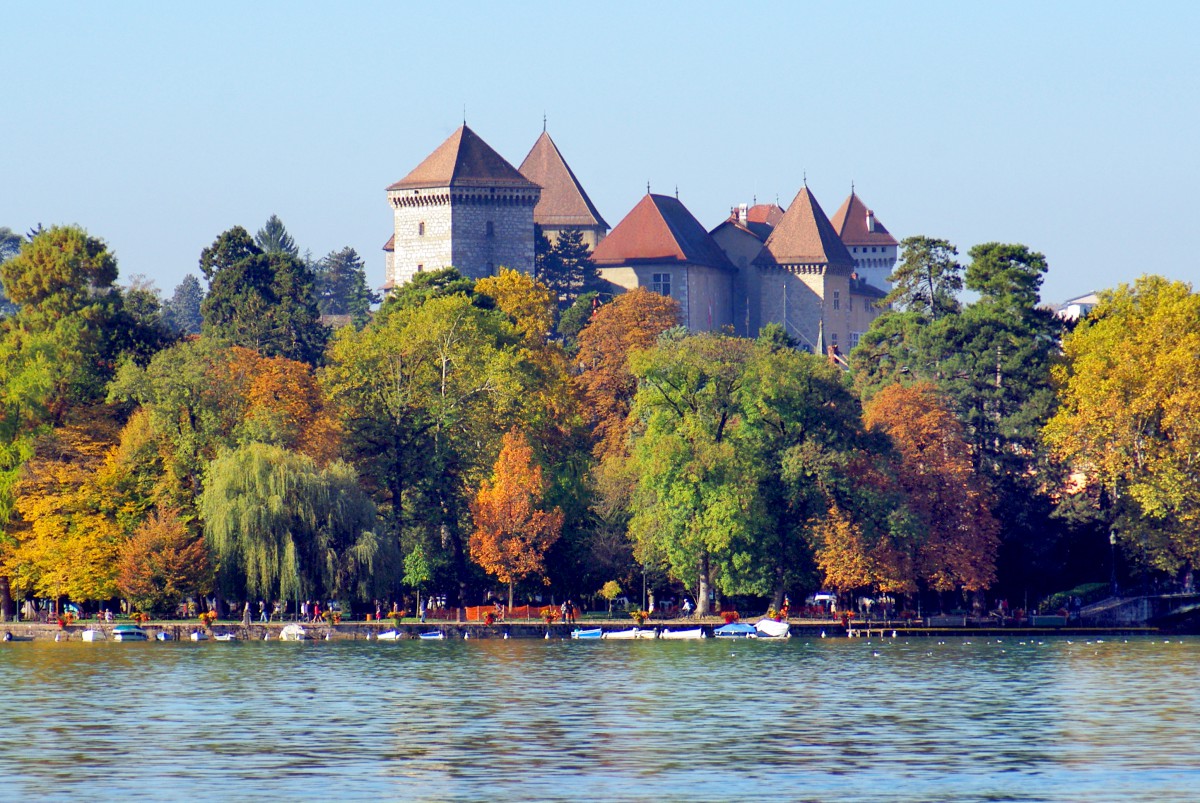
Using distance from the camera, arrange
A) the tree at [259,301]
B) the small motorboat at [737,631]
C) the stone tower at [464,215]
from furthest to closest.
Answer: the stone tower at [464,215] → the tree at [259,301] → the small motorboat at [737,631]

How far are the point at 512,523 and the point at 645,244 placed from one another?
78.7 meters

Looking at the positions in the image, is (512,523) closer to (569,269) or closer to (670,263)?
(569,269)

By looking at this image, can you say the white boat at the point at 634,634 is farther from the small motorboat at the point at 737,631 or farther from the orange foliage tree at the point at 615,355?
the orange foliage tree at the point at 615,355

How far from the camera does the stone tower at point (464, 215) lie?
13675 cm

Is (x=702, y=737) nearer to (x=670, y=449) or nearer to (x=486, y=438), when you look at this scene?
(x=670, y=449)

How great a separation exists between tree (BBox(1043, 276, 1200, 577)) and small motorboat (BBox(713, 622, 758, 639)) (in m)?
14.6

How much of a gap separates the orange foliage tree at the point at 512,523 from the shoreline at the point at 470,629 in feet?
10.1

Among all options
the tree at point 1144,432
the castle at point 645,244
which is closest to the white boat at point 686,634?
the tree at point 1144,432

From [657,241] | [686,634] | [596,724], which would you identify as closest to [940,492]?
[686,634]

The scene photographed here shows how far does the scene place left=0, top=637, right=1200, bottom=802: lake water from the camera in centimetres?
3262

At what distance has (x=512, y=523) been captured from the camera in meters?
73.4

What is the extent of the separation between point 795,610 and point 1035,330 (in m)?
17.6

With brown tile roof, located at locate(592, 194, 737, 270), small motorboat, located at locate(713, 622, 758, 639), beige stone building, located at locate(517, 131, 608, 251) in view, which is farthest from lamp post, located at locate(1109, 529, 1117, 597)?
beige stone building, located at locate(517, 131, 608, 251)

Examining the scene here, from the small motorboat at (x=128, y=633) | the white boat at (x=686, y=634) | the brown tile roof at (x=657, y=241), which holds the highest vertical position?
the brown tile roof at (x=657, y=241)
